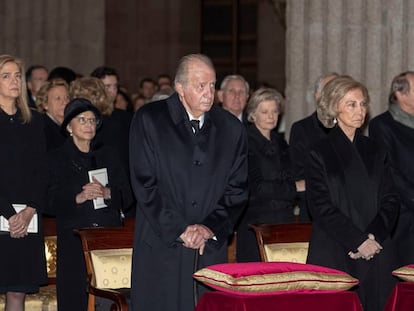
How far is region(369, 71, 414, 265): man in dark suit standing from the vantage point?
25.1ft

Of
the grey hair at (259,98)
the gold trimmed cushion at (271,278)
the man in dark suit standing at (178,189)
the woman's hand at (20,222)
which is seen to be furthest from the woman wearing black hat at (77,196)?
the gold trimmed cushion at (271,278)

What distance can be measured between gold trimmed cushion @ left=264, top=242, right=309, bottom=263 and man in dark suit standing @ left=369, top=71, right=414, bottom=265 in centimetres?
72

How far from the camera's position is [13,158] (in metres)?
7.35

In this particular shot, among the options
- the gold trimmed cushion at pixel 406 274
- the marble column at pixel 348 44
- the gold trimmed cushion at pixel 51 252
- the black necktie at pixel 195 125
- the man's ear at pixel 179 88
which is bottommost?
the gold trimmed cushion at pixel 51 252

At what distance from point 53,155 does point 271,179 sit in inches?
60.3

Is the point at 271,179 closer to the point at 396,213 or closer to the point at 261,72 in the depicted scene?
the point at 396,213

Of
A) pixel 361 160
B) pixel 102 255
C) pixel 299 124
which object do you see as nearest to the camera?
pixel 361 160

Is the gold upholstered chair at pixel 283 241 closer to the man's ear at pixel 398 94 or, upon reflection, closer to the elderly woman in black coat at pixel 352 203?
the elderly woman in black coat at pixel 352 203

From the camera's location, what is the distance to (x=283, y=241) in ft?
23.7

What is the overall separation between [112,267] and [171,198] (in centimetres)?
122

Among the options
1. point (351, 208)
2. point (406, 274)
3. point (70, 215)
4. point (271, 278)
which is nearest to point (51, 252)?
point (70, 215)

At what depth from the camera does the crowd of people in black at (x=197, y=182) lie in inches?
239

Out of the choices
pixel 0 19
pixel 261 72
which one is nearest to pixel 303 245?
pixel 0 19

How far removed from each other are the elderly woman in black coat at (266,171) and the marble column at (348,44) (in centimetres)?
194
